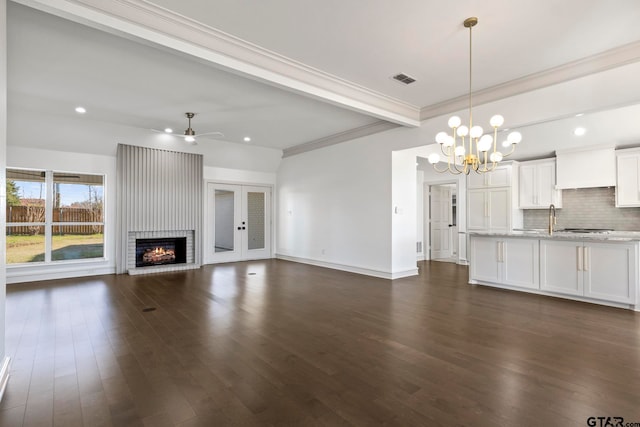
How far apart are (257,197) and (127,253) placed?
144 inches

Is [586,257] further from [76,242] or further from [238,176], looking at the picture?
[76,242]

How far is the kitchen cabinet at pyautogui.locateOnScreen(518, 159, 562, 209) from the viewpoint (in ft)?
23.2

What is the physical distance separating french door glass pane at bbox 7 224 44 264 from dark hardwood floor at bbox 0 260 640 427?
5.49 ft

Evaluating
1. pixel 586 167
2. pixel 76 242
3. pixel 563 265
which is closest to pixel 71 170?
pixel 76 242

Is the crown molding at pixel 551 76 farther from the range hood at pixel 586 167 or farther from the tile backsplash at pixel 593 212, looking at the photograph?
the tile backsplash at pixel 593 212

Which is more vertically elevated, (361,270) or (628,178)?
(628,178)

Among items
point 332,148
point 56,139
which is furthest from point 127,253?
point 332,148

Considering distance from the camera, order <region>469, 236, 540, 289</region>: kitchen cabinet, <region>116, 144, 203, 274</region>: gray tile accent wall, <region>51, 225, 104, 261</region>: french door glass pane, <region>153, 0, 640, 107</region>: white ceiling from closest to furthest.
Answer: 1. <region>153, 0, 640, 107</region>: white ceiling
2. <region>469, 236, 540, 289</region>: kitchen cabinet
3. <region>51, 225, 104, 261</region>: french door glass pane
4. <region>116, 144, 203, 274</region>: gray tile accent wall

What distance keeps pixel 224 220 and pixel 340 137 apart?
399 cm

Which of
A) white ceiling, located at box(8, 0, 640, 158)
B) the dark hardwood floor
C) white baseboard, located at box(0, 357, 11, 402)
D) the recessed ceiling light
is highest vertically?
white ceiling, located at box(8, 0, 640, 158)

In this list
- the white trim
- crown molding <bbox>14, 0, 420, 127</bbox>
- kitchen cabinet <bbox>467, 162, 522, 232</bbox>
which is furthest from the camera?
kitchen cabinet <bbox>467, 162, 522, 232</bbox>

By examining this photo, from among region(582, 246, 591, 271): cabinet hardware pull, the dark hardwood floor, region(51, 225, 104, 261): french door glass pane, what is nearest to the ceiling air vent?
the dark hardwood floor

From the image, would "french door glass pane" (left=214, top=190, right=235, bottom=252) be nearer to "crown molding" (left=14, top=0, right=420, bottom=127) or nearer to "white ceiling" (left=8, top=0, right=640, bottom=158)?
"white ceiling" (left=8, top=0, right=640, bottom=158)

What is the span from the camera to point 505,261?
5.37m
